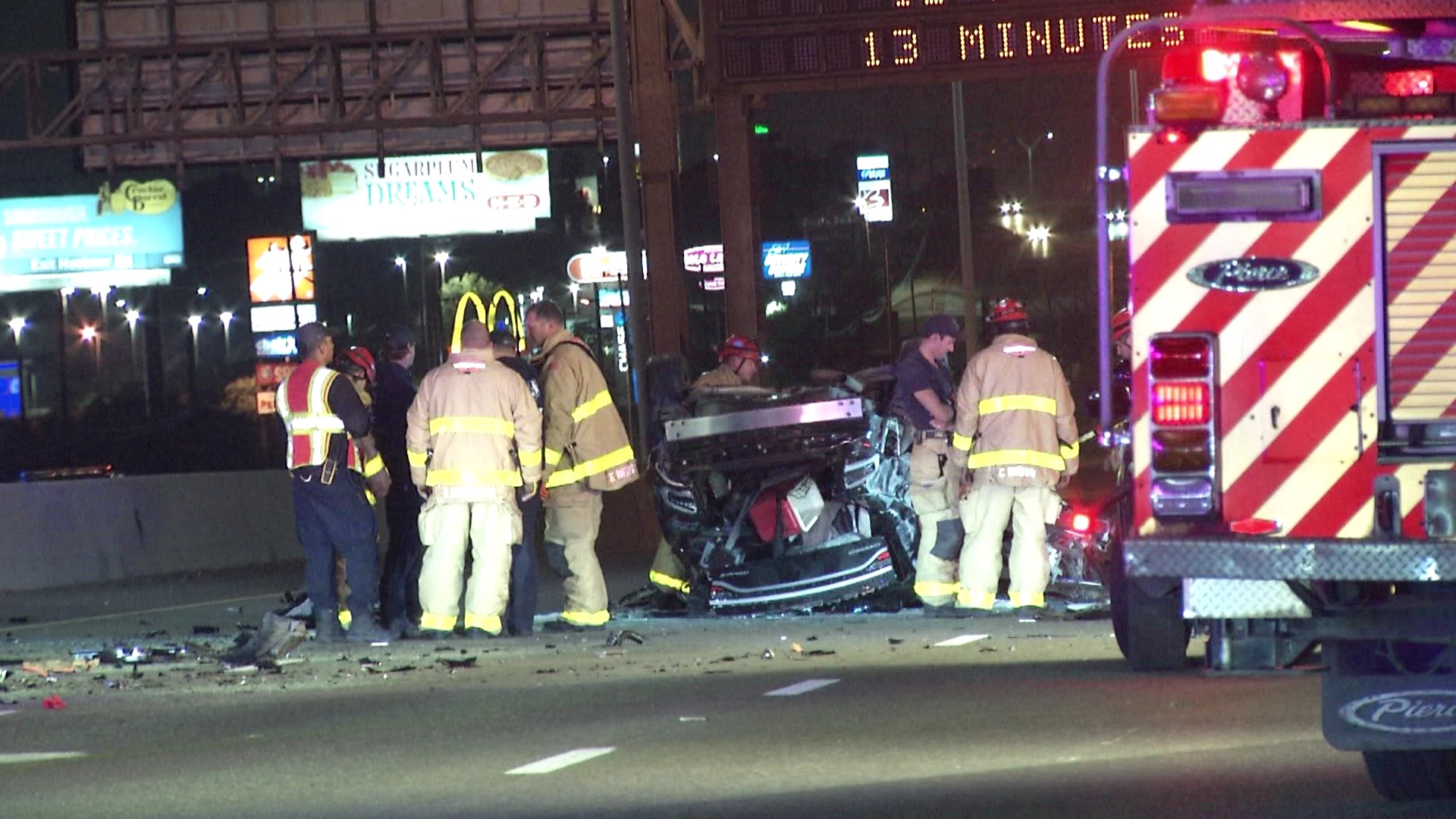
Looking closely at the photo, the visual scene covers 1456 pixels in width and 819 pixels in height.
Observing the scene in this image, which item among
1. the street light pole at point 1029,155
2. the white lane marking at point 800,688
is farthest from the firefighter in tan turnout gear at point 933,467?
the street light pole at point 1029,155

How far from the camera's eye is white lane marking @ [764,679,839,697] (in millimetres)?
11266

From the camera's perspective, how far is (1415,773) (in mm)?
7922

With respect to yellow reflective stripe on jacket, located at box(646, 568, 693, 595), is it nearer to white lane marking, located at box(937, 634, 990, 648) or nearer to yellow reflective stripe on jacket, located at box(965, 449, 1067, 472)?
yellow reflective stripe on jacket, located at box(965, 449, 1067, 472)

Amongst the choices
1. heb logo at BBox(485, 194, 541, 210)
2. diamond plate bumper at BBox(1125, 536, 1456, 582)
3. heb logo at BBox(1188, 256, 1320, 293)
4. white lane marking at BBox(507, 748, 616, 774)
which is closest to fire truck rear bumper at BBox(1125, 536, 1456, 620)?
diamond plate bumper at BBox(1125, 536, 1456, 582)

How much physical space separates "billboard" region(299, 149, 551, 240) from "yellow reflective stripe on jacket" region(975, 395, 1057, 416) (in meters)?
39.5

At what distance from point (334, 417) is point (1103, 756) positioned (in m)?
6.64

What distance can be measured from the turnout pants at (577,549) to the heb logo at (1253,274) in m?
7.79

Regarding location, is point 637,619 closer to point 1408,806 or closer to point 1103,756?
point 1103,756

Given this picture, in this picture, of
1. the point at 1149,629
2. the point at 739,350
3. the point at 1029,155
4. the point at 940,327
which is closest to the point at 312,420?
the point at 739,350

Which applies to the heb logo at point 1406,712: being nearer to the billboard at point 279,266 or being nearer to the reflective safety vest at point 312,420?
the reflective safety vest at point 312,420

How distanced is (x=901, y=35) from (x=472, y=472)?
9.11m

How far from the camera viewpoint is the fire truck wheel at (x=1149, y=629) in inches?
441

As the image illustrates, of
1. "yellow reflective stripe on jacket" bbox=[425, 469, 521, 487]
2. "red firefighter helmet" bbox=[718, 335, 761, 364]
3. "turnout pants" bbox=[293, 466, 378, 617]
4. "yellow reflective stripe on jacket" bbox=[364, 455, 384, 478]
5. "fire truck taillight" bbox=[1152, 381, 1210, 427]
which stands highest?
"fire truck taillight" bbox=[1152, 381, 1210, 427]

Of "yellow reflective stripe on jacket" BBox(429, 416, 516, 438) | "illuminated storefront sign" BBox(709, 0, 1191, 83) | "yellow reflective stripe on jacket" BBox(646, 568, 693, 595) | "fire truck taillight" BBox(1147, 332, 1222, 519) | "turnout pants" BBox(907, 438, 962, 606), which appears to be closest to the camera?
"fire truck taillight" BBox(1147, 332, 1222, 519)
